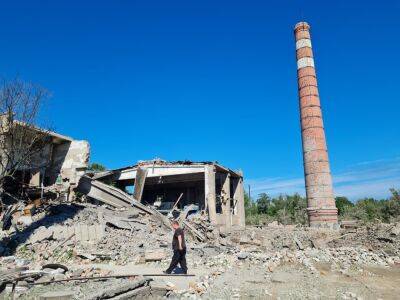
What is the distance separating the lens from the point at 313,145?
24938mm

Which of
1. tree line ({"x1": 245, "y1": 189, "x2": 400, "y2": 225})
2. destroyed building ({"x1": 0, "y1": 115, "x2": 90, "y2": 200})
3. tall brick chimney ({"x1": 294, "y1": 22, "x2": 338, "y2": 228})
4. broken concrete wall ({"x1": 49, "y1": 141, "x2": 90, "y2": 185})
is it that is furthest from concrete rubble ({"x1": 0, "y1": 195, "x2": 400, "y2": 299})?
tree line ({"x1": 245, "y1": 189, "x2": 400, "y2": 225})

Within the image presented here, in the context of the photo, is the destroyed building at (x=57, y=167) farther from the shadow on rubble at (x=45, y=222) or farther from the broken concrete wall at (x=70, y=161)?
the shadow on rubble at (x=45, y=222)

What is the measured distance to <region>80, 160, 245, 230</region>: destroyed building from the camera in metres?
19.3

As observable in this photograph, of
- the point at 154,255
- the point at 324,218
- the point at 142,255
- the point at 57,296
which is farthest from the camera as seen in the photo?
the point at 324,218

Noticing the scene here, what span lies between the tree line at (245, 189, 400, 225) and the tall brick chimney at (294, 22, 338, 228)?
4191 mm

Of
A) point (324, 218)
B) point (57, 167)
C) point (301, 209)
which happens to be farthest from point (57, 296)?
point (301, 209)

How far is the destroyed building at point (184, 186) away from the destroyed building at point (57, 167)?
0.77 meters

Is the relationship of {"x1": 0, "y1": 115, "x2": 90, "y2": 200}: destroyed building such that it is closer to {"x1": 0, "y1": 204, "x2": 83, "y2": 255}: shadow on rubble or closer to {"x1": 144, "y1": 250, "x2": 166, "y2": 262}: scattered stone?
{"x1": 0, "y1": 204, "x2": 83, "y2": 255}: shadow on rubble

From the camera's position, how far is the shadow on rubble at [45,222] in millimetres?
13219

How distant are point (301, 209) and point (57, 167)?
31.0 meters

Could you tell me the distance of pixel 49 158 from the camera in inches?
762

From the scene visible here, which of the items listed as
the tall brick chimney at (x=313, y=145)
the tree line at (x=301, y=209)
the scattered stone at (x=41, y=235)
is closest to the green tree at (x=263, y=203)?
the tree line at (x=301, y=209)

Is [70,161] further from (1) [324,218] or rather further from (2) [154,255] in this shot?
(1) [324,218]

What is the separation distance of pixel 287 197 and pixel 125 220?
40.0 meters
